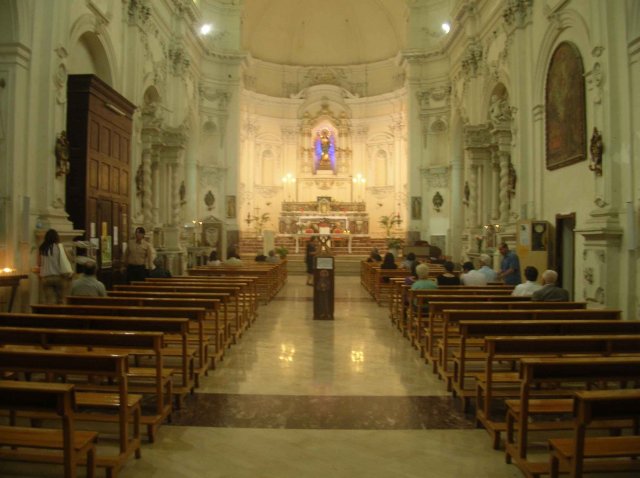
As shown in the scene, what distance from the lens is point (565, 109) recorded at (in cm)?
1248

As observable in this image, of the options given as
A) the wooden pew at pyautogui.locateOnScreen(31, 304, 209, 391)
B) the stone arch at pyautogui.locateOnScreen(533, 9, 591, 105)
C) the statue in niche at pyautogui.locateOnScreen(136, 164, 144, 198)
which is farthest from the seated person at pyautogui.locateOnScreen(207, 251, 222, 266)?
the stone arch at pyautogui.locateOnScreen(533, 9, 591, 105)

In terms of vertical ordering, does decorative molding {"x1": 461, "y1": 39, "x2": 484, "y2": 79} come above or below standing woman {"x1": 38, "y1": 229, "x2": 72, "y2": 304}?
above

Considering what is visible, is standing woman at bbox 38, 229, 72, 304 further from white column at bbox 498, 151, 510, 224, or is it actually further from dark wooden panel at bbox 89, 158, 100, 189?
white column at bbox 498, 151, 510, 224

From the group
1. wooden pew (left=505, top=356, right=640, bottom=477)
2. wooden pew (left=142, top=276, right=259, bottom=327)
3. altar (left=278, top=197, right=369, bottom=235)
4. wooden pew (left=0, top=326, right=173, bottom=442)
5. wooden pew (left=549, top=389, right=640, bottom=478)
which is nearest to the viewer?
wooden pew (left=549, top=389, right=640, bottom=478)

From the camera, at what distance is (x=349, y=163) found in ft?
107

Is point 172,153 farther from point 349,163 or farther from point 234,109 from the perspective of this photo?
point 349,163

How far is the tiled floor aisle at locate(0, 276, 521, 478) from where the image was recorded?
4.19m

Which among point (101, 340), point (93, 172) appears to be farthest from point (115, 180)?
point (101, 340)

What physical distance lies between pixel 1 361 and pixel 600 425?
14.5ft

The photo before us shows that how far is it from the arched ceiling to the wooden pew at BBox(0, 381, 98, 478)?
29201mm

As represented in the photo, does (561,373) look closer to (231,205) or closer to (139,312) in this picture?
(139,312)

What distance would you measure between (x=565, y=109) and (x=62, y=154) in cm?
1039

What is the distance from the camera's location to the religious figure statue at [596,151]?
33.8 ft

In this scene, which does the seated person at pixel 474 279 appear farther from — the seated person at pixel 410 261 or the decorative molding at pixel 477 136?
the decorative molding at pixel 477 136
